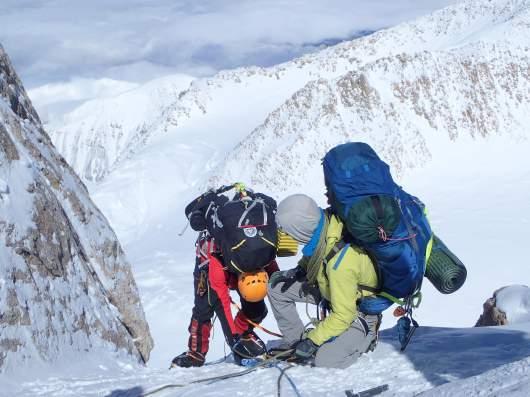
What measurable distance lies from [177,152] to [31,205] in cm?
3100

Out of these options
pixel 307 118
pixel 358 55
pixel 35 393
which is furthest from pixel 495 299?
pixel 358 55

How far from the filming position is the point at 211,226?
4.76 metres

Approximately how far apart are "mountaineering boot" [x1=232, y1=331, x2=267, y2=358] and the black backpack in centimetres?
70

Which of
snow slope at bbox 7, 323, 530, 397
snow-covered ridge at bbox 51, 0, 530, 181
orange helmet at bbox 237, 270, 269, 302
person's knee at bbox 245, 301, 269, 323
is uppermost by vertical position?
snow-covered ridge at bbox 51, 0, 530, 181

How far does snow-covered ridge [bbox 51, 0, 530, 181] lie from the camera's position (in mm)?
40531

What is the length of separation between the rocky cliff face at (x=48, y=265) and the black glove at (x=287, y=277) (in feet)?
7.51

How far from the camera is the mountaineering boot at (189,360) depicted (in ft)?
17.0

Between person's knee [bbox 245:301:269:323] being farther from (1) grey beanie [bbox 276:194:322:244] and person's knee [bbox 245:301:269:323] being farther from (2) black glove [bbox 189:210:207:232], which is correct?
(1) grey beanie [bbox 276:194:322:244]

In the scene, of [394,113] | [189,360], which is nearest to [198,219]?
[189,360]

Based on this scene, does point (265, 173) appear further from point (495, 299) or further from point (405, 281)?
point (405, 281)

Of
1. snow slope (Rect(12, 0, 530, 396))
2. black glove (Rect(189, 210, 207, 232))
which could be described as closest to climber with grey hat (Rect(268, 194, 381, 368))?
black glove (Rect(189, 210, 207, 232))

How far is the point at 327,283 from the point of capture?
13.2 ft

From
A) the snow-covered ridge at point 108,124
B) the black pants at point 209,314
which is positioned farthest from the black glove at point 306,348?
the snow-covered ridge at point 108,124

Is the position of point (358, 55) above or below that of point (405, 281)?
above
